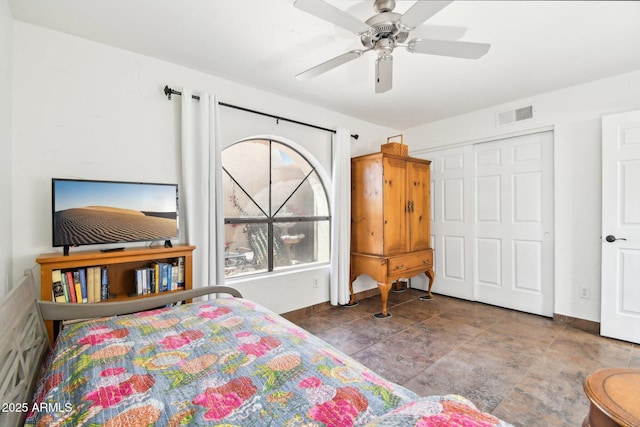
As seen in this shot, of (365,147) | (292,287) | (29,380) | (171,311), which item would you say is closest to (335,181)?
(365,147)

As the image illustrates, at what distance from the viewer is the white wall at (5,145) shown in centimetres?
157

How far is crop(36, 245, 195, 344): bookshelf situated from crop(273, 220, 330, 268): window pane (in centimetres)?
120

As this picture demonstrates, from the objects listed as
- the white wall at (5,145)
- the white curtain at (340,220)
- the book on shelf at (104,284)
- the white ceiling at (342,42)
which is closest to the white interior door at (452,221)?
the white ceiling at (342,42)

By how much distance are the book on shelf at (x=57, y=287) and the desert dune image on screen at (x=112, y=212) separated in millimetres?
187

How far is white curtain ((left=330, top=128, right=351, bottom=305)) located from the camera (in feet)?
11.1

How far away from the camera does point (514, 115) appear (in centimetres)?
323

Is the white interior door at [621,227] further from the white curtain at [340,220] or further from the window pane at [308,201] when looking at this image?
the window pane at [308,201]

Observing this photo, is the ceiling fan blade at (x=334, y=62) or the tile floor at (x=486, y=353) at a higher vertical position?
the ceiling fan blade at (x=334, y=62)

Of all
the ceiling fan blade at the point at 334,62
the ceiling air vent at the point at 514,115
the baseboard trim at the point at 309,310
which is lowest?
the baseboard trim at the point at 309,310

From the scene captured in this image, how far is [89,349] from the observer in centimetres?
112

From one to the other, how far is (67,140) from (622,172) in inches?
172

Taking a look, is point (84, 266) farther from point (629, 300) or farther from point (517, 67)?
point (629, 300)

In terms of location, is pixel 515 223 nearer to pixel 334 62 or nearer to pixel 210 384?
pixel 334 62

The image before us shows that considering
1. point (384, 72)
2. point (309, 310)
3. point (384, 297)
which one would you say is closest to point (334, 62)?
point (384, 72)
